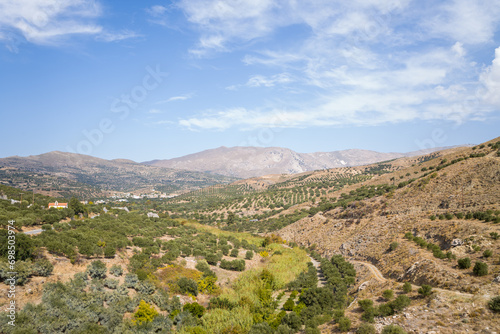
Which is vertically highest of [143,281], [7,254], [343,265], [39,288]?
[7,254]

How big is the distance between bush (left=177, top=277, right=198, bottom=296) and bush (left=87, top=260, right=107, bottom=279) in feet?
27.1

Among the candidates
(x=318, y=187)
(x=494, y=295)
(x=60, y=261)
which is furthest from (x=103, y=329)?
(x=318, y=187)

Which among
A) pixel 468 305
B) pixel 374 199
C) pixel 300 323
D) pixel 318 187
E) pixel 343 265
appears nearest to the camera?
pixel 468 305

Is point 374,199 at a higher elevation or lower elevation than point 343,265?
higher

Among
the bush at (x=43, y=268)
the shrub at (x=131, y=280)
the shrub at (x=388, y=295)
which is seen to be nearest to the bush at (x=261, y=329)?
the shrub at (x=388, y=295)

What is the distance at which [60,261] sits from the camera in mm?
26875

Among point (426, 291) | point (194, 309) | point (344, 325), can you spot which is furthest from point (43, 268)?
point (426, 291)

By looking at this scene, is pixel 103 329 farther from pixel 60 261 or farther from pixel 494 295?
pixel 494 295

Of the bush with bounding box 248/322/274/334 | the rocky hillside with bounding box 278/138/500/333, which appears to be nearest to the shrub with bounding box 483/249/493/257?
the rocky hillside with bounding box 278/138/500/333

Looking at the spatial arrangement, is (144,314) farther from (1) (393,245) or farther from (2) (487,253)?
(1) (393,245)

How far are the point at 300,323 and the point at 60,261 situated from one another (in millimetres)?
24902

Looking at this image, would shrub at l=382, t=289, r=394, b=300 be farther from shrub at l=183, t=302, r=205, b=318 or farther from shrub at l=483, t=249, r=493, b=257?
shrub at l=183, t=302, r=205, b=318

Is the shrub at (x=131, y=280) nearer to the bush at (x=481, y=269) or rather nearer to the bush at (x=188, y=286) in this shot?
the bush at (x=188, y=286)

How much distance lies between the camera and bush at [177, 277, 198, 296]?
30.8 m
